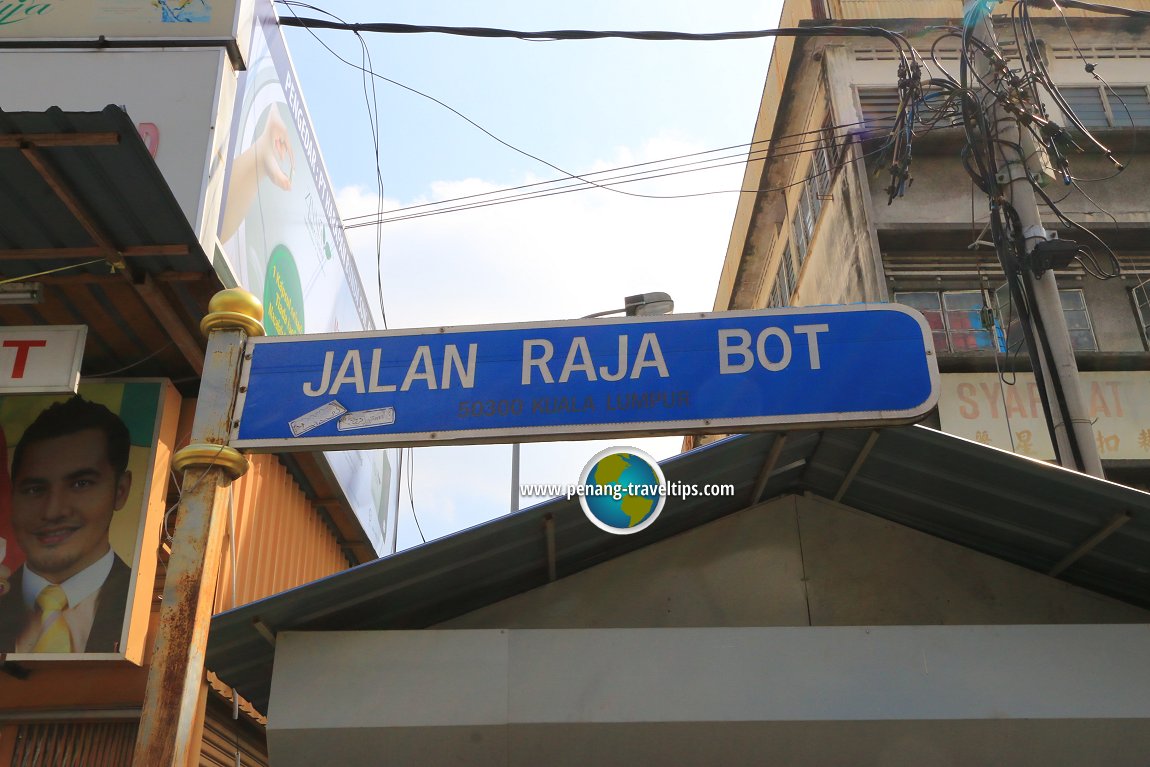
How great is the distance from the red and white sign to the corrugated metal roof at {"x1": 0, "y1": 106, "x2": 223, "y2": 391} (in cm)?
36

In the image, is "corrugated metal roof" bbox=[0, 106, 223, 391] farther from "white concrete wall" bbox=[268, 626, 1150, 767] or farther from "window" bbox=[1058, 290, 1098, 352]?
"window" bbox=[1058, 290, 1098, 352]

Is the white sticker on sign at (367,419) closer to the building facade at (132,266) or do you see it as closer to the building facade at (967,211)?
the building facade at (132,266)

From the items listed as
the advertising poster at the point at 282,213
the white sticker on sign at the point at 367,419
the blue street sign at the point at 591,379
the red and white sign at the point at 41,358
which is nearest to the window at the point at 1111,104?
the advertising poster at the point at 282,213

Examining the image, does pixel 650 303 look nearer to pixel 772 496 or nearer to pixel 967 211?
pixel 772 496

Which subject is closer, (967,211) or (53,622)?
(53,622)

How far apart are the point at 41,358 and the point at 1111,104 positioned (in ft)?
48.9

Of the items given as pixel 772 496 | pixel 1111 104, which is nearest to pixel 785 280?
pixel 1111 104

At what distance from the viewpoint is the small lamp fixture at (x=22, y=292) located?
611 centimetres

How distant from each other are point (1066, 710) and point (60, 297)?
6317 millimetres

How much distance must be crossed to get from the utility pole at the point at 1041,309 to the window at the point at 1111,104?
765 centimetres

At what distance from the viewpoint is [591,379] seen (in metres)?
3.46

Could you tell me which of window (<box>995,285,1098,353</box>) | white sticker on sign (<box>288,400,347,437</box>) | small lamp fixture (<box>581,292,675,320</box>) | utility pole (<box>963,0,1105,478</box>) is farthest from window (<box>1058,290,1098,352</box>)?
white sticker on sign (<box>288,400,347,437</box>)

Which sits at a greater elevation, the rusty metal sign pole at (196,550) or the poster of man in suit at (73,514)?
the poster of man in suit at (73,514)

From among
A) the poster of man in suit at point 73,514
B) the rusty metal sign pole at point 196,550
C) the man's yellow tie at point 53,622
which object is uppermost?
the poster of man in suit at point 73,514
